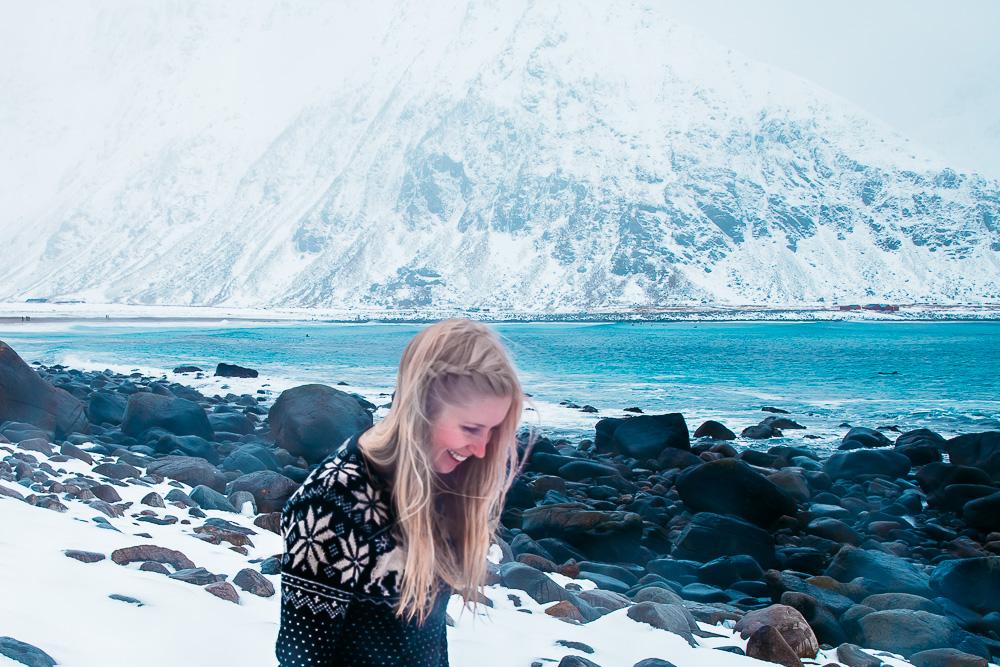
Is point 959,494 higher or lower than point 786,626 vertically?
lower

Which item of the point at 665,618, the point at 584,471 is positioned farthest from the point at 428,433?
the point at 584,471

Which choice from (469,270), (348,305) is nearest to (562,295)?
(469,270)

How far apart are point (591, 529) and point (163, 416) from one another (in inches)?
371

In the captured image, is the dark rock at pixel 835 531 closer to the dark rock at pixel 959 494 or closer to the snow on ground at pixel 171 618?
the dark rock at pixel 959 494

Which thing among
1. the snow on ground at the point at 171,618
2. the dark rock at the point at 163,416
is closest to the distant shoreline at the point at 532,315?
the dark rock at the point at 163,416

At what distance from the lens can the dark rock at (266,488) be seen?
9.89 m

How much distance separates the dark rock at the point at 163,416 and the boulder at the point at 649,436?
8.66 metres

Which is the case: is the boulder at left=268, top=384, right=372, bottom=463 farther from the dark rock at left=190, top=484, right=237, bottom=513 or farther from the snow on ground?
the snow on ground

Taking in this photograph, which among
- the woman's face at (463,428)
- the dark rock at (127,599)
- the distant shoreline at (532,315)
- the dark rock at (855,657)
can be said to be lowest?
the distant shoreline at (532,315)

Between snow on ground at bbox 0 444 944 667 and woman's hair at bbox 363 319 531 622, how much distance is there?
1.79 metres

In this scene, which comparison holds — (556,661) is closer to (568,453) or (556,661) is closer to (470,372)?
(470,372)

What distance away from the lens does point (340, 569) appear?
2.22 m

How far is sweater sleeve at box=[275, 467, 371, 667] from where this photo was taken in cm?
221

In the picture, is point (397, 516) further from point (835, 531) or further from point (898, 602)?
point (835, 531)
